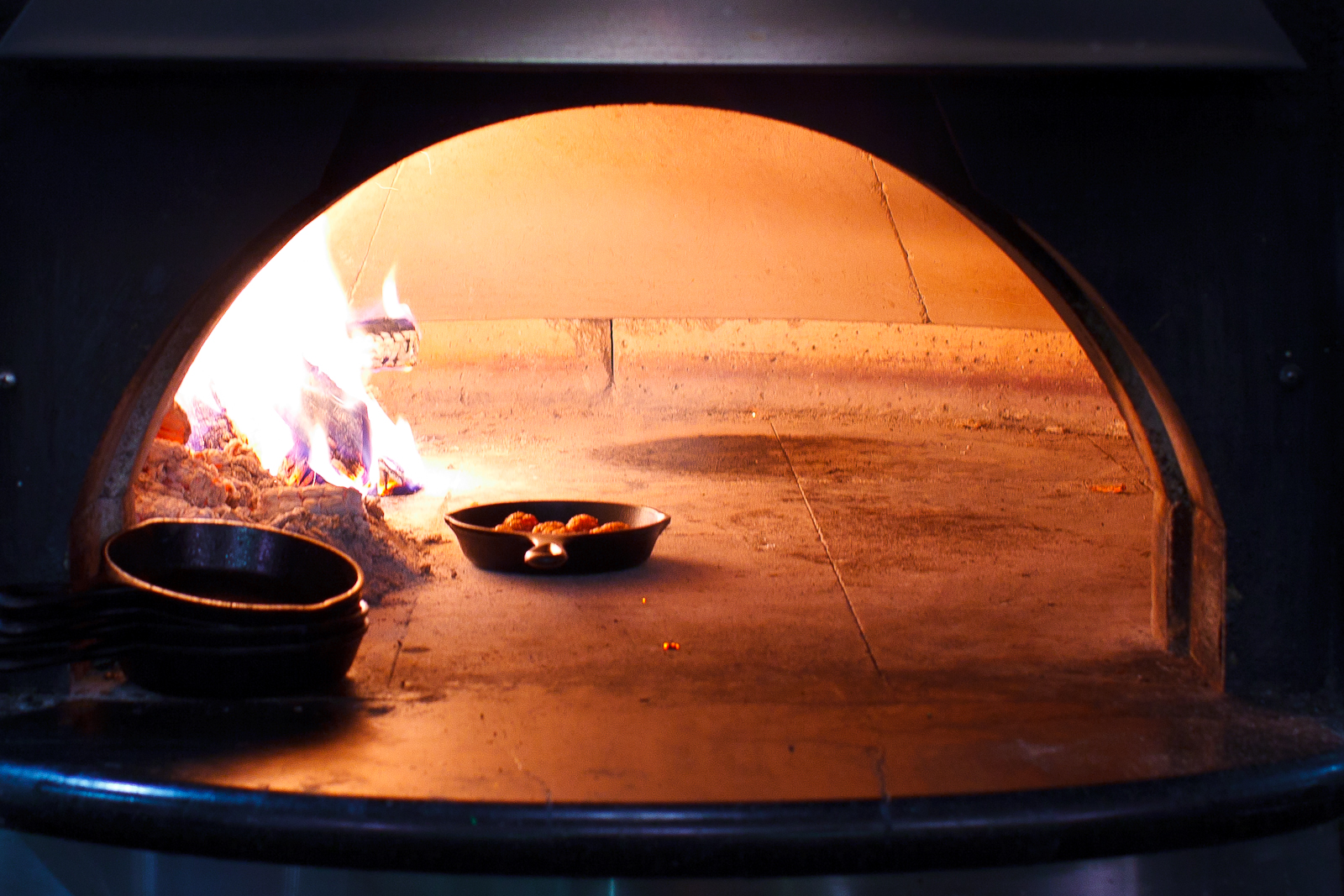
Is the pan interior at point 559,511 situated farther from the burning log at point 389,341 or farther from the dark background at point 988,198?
the burning log at point 389,341

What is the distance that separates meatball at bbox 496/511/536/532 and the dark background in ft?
2.63

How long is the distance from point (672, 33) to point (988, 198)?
42cm

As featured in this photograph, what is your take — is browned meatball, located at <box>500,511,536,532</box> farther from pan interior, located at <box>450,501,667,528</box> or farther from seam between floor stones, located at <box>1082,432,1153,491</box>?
seam between floor stones, located at <box>1082,432,1153,491</box>

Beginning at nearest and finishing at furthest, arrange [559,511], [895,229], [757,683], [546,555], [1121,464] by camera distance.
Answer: [757,683]
[546,555]
[559,511]
[1121,464]
[895,229]

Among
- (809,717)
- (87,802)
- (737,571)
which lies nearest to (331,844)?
(87,802)

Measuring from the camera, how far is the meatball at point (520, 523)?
210 centimetres

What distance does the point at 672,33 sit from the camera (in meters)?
1.33

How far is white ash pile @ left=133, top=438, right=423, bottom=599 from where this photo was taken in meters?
1.89

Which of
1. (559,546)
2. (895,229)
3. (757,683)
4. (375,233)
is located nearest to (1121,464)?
(895,229)

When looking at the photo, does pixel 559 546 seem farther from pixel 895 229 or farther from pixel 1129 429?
pixel 895 229

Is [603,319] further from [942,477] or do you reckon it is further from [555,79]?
[555,79]

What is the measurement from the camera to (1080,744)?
1285 mm

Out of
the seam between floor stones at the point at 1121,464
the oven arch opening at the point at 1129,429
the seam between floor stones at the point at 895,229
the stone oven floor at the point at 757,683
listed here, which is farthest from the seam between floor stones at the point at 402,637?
the seam between floor stones at the point at 895,229

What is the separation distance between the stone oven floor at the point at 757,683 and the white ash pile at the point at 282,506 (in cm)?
7
